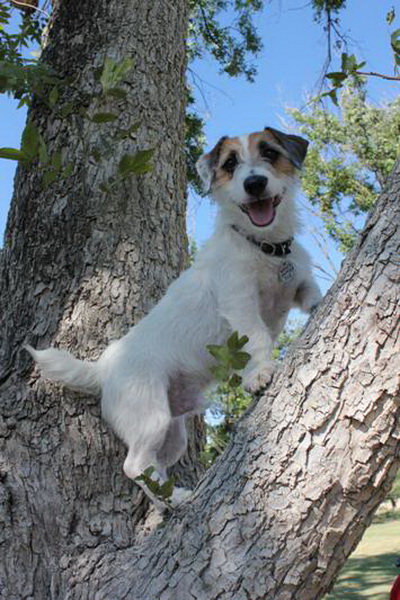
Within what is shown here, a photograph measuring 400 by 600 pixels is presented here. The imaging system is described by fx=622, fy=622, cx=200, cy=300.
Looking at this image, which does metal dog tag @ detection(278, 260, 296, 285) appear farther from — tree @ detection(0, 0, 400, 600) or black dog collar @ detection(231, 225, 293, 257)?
tree @ detection(0, 0, 400, 600)

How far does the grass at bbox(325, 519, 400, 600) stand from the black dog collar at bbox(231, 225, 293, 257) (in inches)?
159

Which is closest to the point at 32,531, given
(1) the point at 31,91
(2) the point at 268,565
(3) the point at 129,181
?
(2) the point at 268,565

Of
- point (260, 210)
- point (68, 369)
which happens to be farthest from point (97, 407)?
point (260, 210)

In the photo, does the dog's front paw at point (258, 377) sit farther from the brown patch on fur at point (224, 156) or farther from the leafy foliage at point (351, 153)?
the leafy foliage at point (351, 153)

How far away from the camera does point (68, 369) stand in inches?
102

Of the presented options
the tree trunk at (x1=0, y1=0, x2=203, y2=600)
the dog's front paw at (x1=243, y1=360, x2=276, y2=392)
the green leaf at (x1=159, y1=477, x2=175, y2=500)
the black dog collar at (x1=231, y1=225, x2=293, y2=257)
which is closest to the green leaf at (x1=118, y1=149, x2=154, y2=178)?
the tree trunk at (x1=0, y1=0, x2=203, y2=600)

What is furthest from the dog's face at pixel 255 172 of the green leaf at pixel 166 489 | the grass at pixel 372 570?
the grass at pixel 372 570

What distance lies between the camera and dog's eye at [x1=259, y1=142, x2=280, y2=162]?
2926 mm

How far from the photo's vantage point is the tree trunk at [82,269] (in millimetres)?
2428

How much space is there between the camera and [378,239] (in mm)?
1652

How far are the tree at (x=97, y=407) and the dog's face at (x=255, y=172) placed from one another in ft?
1.19

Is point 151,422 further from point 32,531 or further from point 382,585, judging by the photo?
point 382,585

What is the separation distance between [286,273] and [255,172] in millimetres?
468

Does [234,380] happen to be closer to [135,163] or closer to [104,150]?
[135,163]
